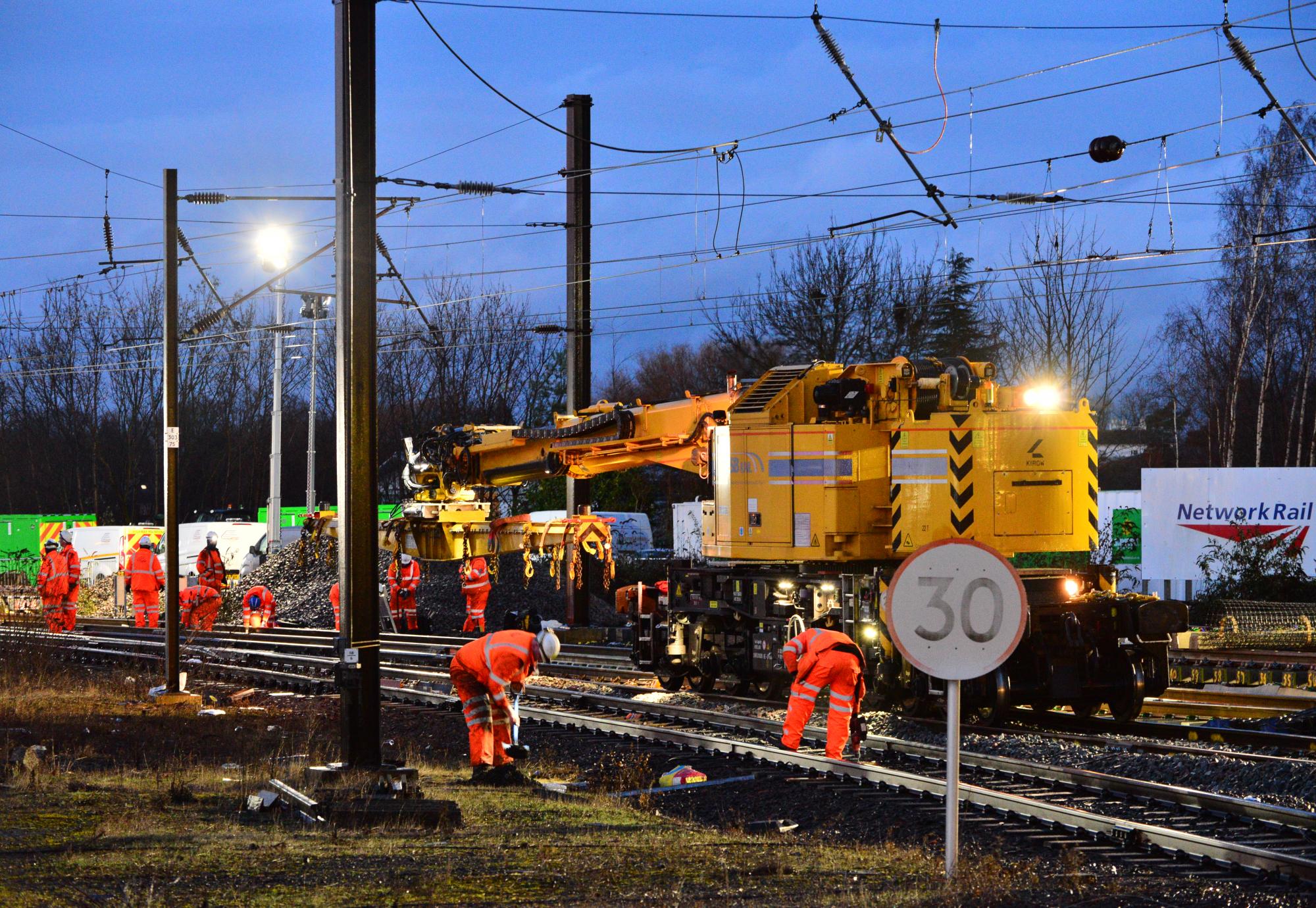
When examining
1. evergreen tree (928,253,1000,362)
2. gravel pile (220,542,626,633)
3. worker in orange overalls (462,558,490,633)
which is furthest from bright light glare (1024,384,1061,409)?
evergreen tree (928,253,1000,362)

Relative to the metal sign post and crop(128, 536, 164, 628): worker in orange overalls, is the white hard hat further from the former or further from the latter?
crop(128, 536, 164, 628): worker in orange overalls

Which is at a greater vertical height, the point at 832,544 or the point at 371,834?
the point at 832,544

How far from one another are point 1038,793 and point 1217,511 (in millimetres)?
16656

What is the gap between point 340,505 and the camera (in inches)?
405

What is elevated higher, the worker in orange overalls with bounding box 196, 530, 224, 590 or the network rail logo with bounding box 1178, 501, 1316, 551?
the network rail logo with bounding box 1178, 501, 1316, 551

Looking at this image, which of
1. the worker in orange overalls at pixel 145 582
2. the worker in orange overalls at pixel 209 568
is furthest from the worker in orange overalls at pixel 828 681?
the worker in orange overalls at pixel 209 568

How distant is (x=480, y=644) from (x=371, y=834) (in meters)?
2.74

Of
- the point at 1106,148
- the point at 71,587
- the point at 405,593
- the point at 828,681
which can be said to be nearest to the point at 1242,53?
the point at 1106,148

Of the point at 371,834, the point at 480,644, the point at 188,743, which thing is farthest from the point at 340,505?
the point at 188,743

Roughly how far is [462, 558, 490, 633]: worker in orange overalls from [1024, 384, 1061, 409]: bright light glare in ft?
→ 38.6

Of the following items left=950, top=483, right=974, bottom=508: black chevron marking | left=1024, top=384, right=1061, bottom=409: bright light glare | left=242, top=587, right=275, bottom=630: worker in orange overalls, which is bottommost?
left=242, top=587, right=275, bottom=630: worker in orange overalls

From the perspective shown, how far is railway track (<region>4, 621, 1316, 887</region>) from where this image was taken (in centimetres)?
789

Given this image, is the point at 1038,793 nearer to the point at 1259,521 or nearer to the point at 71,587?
the point at 1259,521

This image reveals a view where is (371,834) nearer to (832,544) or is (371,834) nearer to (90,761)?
(90,761)
